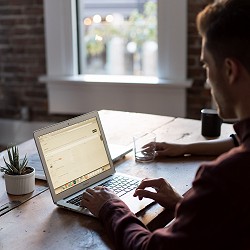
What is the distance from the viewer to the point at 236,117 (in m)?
1.19

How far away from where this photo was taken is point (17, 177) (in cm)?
168

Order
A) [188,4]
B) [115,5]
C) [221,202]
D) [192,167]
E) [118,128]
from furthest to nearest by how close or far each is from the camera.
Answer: [115,5] → [188,4] → [118,128] → [192,167] → [221,202]

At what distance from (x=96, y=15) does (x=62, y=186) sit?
2.48 m

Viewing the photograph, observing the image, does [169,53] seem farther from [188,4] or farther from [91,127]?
[91,127]

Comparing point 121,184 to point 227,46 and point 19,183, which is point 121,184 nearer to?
point 19,183

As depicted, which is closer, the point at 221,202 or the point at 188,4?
the point at 221,202

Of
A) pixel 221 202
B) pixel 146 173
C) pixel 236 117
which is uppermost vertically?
pixel 236 117

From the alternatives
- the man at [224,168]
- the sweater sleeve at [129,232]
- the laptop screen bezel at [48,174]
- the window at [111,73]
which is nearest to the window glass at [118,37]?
the window at [111,73]

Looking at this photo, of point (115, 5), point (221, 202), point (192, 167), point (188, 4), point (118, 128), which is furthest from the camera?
point (115, 5)

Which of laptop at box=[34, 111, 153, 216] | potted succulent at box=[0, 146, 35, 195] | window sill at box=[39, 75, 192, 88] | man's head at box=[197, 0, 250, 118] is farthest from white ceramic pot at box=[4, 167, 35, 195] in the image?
window sill at box=[39, 75, 192, 88]

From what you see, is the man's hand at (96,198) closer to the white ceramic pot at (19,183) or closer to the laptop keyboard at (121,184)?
the laptop keyboard at (121,184)

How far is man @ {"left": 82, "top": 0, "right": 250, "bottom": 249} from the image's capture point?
1081 mm

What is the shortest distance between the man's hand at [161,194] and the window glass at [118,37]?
225 cm

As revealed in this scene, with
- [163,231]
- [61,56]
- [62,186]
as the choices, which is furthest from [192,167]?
[61,56]
